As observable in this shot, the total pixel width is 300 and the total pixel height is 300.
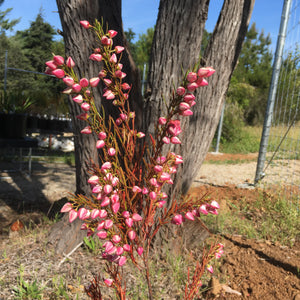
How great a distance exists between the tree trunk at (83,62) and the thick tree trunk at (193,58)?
0.29m

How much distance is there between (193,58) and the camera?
189 cm

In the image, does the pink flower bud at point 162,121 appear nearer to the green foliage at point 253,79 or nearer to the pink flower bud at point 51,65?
the pink flower bud at point 51,65

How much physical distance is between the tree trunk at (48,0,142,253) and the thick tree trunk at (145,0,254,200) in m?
0.29

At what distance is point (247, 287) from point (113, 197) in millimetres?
1439

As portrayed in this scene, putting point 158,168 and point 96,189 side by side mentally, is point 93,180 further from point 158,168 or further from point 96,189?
point 158,168

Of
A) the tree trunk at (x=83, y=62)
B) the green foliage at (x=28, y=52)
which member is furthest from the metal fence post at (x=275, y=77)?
the green foliage at (x=28, y=52)

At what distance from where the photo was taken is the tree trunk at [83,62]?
1.90 metres

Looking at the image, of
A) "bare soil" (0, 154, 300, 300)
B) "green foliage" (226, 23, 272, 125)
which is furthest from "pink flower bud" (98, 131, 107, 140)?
"green foliage" (226, 23, 272, 125)

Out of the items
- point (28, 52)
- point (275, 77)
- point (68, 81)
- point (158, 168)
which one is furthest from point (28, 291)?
point (28, 52)

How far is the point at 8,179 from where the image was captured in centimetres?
472

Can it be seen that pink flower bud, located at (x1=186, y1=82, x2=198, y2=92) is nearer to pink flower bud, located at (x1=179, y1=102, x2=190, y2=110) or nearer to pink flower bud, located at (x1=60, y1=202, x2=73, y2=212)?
pink flower bud, located at (x1=179, y1=102, x2=190, y2=110)

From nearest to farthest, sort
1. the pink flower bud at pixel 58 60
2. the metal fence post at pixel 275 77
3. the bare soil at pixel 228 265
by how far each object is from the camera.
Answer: the pink flower bud at pixel 58 60
the bare soil at pixel 228 265
the metal fence post at pixel 275 77

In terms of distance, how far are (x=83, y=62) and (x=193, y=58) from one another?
807 millimetres

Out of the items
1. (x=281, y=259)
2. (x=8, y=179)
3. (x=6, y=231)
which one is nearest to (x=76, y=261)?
(x=6, y=231)
